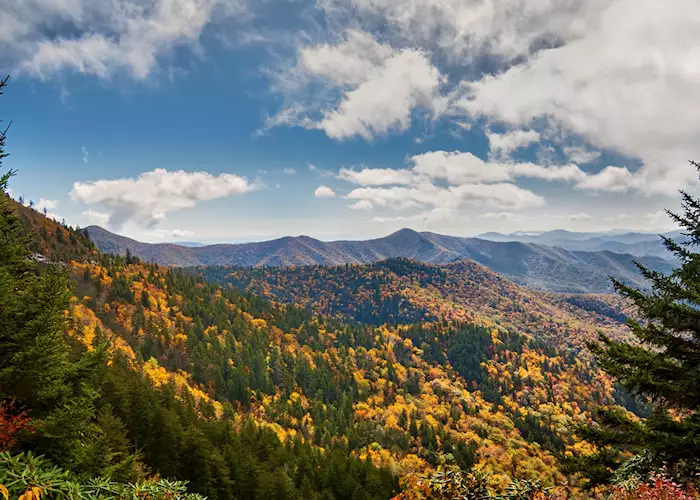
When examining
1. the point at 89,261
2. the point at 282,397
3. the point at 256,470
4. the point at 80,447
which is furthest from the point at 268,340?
the point at 80,447

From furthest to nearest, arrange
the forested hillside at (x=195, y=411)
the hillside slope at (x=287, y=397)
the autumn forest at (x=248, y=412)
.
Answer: the hillside slope at (x=287, y=397), the forested hillside at (x=195, y=411), the autumn forest at (x=248, y=412)

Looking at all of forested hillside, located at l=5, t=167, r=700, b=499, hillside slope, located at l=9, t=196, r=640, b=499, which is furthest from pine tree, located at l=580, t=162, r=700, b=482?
hillside slope, located at l=9, t=196, r=640, b=499

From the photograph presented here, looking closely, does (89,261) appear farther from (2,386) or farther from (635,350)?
(635,350)

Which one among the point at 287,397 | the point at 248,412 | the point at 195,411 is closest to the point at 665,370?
the point at 195,411

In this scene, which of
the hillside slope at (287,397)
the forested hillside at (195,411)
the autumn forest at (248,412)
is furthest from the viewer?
the hillside slope at (287,397)

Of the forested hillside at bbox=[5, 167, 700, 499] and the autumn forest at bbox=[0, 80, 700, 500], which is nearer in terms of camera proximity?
the autumn forest at bbox=[0, 80, 700, 500]

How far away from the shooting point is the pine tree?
14930 mm

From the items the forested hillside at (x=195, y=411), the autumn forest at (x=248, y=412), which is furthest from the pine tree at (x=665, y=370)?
the forested hillside at (x=195, y=411)

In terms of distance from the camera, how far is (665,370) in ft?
51.9

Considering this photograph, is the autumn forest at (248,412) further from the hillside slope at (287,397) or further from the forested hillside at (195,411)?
the hillside slope at (287,397)

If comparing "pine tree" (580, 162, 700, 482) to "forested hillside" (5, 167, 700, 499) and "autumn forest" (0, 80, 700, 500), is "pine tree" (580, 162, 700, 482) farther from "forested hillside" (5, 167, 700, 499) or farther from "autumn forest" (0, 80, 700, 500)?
"forested hillside" (5, 167, 700, 499)

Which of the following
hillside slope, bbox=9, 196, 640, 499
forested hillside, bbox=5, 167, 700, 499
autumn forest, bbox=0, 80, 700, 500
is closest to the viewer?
autumn forest, bbox=0, 80, 700, 500

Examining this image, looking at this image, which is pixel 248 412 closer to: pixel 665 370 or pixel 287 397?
pixel 287 397

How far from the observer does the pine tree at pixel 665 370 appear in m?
14.9
